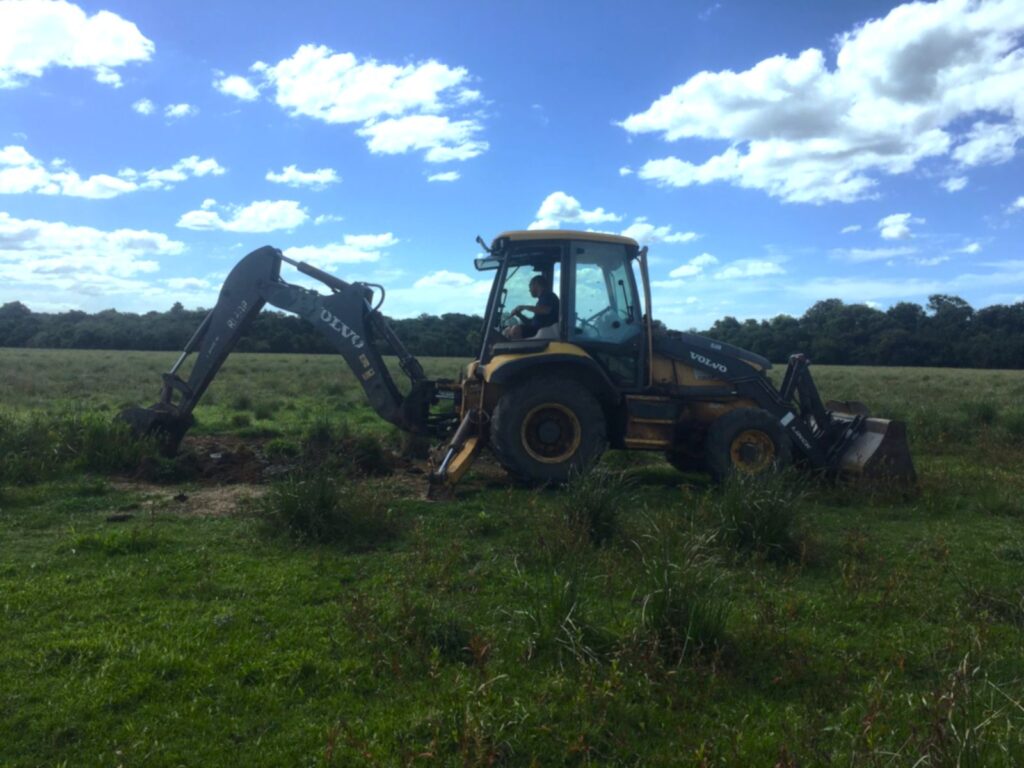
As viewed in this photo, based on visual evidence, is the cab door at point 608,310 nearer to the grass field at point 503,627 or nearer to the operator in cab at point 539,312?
the operator in cab at point 539,312

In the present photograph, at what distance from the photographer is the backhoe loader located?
30.5 feet

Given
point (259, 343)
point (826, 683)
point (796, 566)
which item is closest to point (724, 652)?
point (826, 683)

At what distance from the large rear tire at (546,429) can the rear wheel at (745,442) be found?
1.30 meters

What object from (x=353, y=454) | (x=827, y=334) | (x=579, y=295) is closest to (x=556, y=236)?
(x=579, y=295)

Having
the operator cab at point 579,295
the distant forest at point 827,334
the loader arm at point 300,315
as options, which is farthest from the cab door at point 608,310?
the distant forest at point 827,334

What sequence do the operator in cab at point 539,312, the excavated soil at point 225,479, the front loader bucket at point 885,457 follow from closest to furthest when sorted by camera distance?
the excavated soil at point 225,479 → the front loader bucket at point 885,457 → the operator in cab at point 539,312

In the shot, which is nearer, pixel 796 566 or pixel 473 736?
pixel 473 736

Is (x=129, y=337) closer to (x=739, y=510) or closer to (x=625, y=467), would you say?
(x=625, y=467)

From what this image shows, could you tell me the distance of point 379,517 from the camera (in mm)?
7191

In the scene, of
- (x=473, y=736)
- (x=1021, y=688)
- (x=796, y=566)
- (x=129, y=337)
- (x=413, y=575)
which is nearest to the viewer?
(x=473, y=736)

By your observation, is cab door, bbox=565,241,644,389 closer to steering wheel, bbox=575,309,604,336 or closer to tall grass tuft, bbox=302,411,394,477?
steering wheel, bbox=575,309,604,336

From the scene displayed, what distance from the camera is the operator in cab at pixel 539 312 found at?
9883 mm

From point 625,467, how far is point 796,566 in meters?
5.48

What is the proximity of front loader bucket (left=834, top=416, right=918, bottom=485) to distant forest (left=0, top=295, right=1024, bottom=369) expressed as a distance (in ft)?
117
